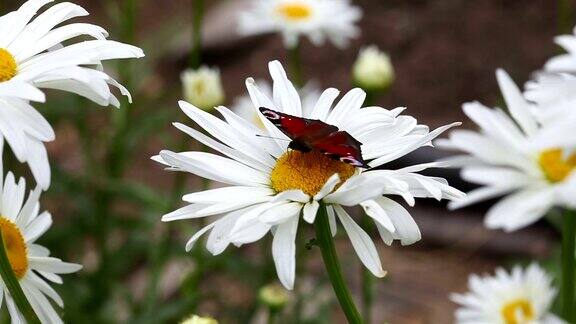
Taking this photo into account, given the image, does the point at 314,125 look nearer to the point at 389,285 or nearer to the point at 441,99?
the point at 389,285

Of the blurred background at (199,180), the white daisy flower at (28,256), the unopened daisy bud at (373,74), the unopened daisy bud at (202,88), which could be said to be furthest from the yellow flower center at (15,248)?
the unopened daisy bud at (373,74)

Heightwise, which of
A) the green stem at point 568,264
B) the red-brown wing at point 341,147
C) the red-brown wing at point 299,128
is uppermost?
the red-brown wing at point 299,128

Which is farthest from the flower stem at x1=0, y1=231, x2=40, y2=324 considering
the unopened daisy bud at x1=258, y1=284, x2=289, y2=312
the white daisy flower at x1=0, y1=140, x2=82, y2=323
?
the unopened daisy bud at x1=258, y1=284, x2=289, y2=312

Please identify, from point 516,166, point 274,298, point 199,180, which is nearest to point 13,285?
Answer: point 516,166

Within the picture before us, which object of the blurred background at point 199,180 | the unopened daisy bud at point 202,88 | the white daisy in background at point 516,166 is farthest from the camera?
the blurred background at point 199,180

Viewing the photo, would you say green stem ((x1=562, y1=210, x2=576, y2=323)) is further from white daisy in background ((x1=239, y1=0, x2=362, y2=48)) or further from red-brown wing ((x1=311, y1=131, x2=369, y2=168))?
white daisy in background ((x1=239, y1=0, x2=362, y2=48))

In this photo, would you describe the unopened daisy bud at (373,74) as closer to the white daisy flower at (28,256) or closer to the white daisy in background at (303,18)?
the white daisy in background at (303,18)
